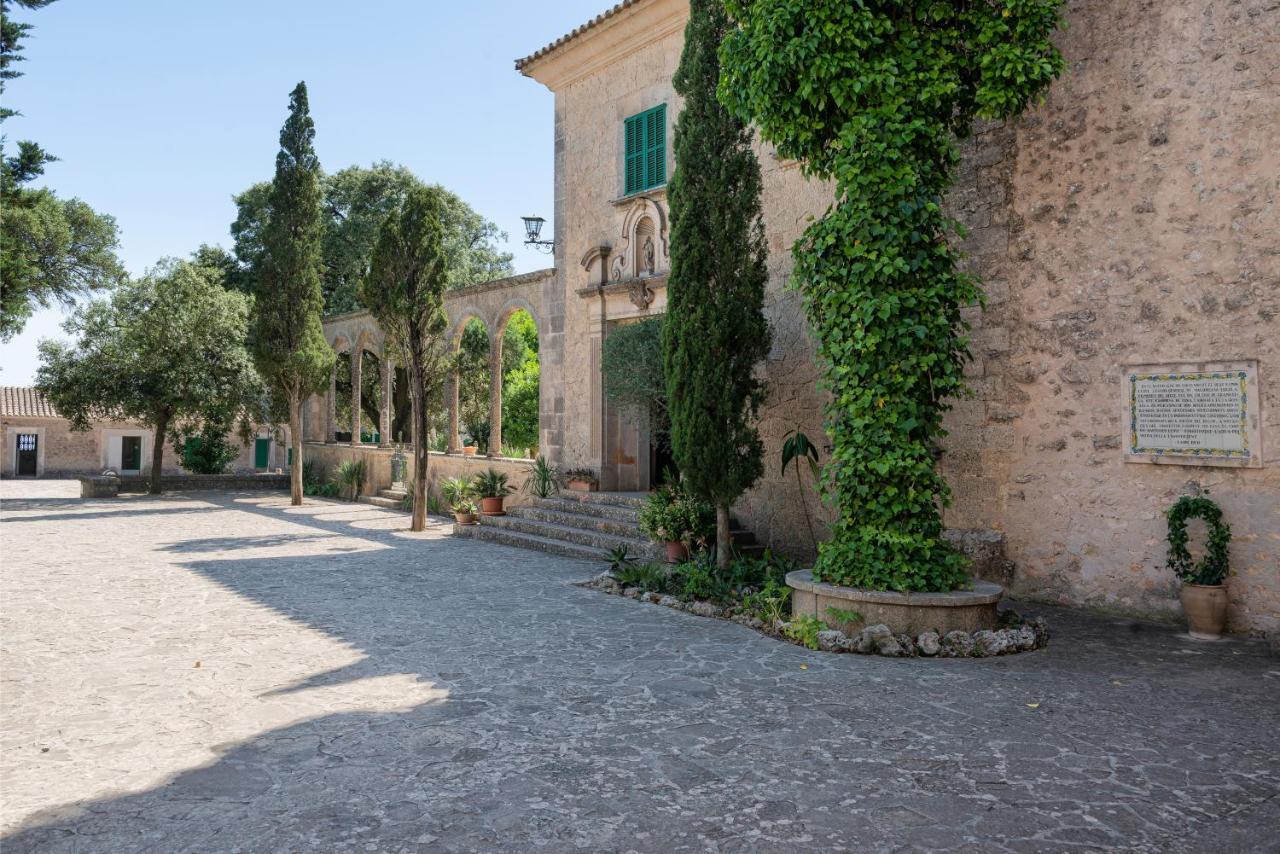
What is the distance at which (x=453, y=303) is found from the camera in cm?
1645

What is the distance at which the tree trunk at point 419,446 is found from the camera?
43.1ft

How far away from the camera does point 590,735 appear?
13.6 ft

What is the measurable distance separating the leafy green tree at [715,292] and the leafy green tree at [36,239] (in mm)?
12311

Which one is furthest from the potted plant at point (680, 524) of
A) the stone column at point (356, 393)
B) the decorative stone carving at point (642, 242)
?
the stone column at point (356, 393)

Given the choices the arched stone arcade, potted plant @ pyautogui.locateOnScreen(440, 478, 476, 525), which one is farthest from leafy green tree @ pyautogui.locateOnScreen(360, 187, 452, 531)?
the arched stone arcade

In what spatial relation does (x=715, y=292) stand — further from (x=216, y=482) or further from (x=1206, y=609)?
(x=216, y=482)

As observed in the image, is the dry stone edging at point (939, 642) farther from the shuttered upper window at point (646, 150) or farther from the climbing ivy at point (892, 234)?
the shuttered upper window at point (646, 150)

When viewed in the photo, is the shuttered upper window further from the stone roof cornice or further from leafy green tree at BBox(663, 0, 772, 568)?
leafy green tree at BBox(663, 0, 772, 568)

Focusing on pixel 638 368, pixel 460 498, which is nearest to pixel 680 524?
pixel 638 368

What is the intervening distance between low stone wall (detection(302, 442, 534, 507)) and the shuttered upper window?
15.7 ft

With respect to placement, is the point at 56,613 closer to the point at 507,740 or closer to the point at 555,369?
the point at 507,740

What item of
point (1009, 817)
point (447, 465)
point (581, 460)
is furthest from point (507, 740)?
point (447, 465)

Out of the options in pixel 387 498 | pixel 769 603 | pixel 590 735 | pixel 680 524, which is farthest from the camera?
pixel 387 498

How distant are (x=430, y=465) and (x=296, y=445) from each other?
3.47 m
